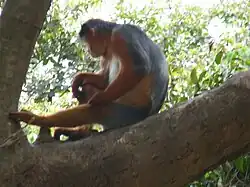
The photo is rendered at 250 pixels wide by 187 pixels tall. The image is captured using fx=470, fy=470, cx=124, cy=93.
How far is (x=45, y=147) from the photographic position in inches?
57.7

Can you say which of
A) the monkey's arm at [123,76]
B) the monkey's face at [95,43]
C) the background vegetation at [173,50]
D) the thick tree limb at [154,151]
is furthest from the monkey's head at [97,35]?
the thick tree limb at [154,151]

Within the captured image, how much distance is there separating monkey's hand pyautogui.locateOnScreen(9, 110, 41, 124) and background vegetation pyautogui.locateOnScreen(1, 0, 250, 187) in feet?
1.35

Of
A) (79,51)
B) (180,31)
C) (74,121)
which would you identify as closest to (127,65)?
(74,121)

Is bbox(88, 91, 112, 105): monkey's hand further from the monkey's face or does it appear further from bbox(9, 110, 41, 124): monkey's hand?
the monkey's face

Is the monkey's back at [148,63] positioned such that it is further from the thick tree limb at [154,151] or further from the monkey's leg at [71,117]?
the thick tree limb at [154,151]

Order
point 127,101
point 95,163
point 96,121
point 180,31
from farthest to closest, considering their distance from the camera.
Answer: point 180,31 < point 127,101 < point 96,121 < point 95,163

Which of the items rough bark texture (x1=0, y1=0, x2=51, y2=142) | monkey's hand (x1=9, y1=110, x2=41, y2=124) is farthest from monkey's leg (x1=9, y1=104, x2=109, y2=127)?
rough bark texture (x1=0, y1=0, x2=51, y2=142)

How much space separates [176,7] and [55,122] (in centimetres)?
269

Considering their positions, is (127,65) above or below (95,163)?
above

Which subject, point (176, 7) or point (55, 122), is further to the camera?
point (176, 7)

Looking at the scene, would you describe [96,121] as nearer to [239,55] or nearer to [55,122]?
[55,122]

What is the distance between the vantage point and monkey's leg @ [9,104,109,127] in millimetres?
1708

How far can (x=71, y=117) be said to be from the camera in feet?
5.89

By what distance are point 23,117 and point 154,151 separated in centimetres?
48
